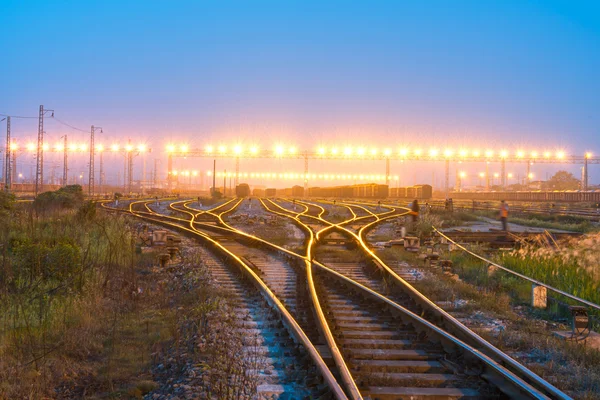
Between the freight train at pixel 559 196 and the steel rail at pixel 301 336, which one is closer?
the steel rail at pixel 301 336

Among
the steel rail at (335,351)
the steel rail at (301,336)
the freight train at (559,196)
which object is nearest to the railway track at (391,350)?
the steel rail at (335,351)

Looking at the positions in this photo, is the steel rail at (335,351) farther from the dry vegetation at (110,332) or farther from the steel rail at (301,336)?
the dry vegetation at (110,332)

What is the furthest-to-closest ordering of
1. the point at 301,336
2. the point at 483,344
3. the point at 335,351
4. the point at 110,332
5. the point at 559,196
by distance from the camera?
the point at 559,196, the point at 110,332, the point at 301,336, the point at 483,344, the point at 335,351

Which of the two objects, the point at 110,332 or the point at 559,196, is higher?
the point at 559,196

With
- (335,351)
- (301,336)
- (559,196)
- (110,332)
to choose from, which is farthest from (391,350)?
(559,196)

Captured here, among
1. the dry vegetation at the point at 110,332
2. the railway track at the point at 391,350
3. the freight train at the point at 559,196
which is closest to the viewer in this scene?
the railway track at the point at 391,350

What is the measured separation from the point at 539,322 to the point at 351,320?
9.75ft

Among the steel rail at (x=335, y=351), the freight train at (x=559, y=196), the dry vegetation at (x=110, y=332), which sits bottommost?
the dry vegetation at (x=110, y=332)

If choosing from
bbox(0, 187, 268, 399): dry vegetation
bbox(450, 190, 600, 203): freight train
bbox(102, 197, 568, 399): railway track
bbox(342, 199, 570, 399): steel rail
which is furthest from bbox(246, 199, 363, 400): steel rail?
bbox(450, 190, 600, 203): freight train

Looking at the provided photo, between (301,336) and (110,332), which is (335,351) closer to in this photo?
(301,336)

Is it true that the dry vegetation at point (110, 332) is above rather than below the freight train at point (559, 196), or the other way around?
below

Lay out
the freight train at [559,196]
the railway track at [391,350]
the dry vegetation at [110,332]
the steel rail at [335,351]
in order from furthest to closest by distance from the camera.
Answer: the freight train at [559,196]
the dry vegetation at [110,332]
the railway track at [391,350]
the steel rail at [335,351]

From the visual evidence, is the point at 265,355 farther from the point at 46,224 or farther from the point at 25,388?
the point at 46,224

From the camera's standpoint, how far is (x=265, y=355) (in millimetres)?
6664
